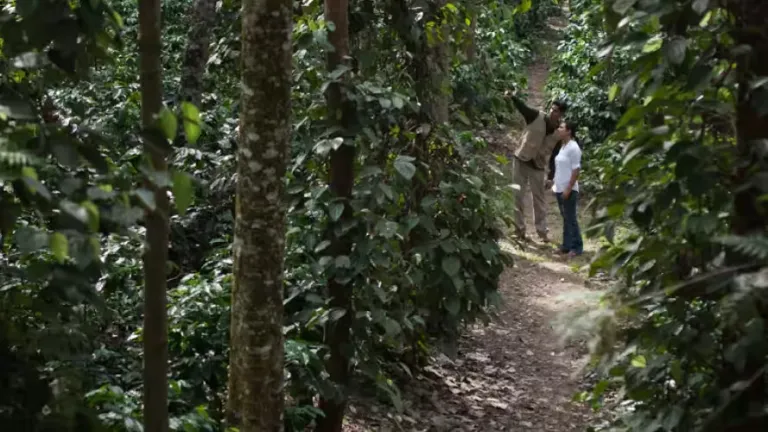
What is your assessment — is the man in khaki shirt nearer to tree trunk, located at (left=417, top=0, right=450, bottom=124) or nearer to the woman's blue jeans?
the woman's blue jeans

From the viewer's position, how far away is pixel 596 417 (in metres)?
7.37

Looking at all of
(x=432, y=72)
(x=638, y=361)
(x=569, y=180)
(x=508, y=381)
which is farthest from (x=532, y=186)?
(x=638, y=361)

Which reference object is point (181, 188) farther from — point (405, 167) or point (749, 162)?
point (405, 167)

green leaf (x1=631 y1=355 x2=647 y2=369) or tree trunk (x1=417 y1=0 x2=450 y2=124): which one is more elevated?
tree trunk (x1=417 y1=0 x2=450 y2=124)

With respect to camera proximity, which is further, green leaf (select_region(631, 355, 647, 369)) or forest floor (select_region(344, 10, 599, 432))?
forest floor (select_region(344, 10, 599, 432))

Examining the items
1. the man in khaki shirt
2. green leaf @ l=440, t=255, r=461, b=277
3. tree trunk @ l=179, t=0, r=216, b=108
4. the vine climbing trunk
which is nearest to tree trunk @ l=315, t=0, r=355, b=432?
green leaf @ l=440, t=255, r=461, b=277

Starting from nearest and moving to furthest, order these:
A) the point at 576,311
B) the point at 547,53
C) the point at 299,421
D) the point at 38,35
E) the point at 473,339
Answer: the point at 576,311 → the point at 38,35 → the point at 299,421 → the point at 473,339 → the point at 547,53

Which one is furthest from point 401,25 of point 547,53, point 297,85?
point 547,53

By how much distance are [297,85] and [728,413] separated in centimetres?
319

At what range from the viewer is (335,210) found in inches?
199

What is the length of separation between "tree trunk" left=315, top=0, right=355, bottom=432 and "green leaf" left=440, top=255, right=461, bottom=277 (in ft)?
1.82

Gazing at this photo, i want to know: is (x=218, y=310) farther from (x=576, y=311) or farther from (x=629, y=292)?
(x=576, y=311)

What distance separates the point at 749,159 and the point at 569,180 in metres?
8.22

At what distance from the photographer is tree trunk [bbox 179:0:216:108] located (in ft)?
30.7
